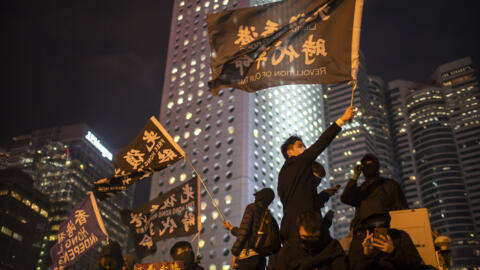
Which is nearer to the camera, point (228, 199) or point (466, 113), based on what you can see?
point (228, 199)

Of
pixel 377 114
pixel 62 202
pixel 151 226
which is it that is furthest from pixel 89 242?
pixel 377 114

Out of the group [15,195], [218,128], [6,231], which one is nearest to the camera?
[218,128]

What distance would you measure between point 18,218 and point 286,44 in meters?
65.9

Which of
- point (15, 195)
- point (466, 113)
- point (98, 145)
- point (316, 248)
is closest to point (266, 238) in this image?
point (316, 248)

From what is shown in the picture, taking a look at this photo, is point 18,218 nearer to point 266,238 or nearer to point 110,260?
point 110,260

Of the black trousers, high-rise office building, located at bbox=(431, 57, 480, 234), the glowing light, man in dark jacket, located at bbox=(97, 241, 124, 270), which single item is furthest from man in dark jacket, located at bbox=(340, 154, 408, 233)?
high-rise office building, located at bbox=(431, 57, 480, 234)

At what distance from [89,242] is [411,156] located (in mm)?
120744

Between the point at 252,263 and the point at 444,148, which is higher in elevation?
the point at 444,148

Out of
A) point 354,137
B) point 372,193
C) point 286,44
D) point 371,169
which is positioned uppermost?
point 354,137

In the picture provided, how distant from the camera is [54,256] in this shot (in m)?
10.9

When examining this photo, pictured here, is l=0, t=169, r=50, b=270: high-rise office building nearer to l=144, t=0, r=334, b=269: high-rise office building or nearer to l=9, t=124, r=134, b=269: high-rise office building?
l=9, t=124, r=134, b=269: high-rise office building

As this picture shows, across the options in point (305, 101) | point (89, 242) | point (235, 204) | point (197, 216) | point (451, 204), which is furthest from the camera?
point (451, 204)

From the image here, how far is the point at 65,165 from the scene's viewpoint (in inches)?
3915

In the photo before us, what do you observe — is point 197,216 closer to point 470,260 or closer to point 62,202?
point 62,202
